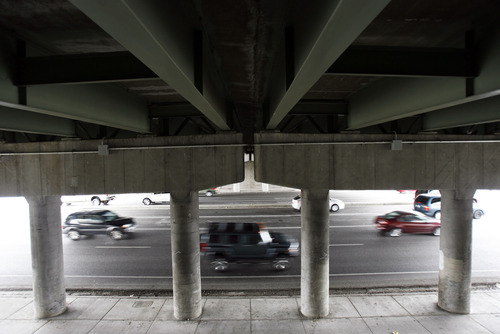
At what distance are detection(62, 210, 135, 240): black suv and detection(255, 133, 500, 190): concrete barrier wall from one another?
11.7 meters

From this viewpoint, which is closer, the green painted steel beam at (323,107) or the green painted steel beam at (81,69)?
the green painted steel beam at (81,69)

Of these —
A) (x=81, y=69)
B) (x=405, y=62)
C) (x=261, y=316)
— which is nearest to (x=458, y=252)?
(x=261, y=316)

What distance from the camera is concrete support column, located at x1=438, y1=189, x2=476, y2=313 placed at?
25.8ft

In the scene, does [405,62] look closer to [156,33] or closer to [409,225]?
[156,33]

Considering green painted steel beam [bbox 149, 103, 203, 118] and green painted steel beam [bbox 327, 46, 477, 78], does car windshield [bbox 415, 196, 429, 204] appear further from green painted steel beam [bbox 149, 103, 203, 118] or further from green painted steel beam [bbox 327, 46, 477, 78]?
green painted steel beam [bbox 149, 103, 203, 118]

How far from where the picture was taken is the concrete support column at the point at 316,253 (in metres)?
7.66

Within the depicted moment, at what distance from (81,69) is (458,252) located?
10933 mm

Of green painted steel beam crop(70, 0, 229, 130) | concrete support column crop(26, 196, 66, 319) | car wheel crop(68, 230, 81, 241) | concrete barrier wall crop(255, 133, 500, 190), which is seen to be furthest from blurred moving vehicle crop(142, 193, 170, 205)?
green painted steel beam crop(70, 0, 229, 130)

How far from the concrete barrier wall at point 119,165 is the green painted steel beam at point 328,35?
508cm

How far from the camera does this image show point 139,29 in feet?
6.09

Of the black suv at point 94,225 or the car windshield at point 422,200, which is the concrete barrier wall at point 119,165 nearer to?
the black suv at point 94,225

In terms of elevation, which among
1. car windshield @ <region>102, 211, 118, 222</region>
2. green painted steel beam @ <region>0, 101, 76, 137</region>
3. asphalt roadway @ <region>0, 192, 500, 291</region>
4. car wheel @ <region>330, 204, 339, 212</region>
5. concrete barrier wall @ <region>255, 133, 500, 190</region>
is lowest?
asphalt roadway @ <region>0, 192, 500, 291</region>

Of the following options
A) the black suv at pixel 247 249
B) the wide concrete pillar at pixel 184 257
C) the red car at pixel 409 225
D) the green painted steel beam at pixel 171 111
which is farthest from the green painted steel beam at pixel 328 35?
the red car at pixel 409 225

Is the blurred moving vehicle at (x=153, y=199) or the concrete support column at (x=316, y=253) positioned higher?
the concrete support column at (x=316, y=253)
